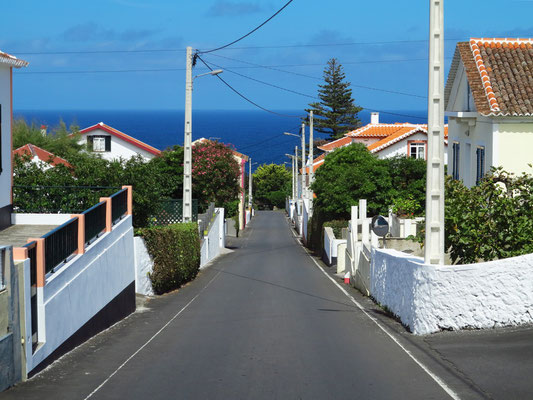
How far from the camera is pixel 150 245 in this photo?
22938 mm

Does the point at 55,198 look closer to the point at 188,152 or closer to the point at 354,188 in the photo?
the point at 188,152

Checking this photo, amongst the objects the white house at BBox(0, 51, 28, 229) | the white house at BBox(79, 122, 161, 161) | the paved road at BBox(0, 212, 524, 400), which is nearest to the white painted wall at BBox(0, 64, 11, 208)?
the white house at BBox(0, 51, 28, 229)

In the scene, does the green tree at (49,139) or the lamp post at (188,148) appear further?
the green tree at (49,139)

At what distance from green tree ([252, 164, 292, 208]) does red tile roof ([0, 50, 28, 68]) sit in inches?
4001

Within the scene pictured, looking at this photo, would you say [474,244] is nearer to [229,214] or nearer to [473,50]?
[473,50]

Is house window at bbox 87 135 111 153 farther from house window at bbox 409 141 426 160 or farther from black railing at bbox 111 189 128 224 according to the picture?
black railing at bbox 111 189 128 224

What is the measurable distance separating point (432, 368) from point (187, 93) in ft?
70.1

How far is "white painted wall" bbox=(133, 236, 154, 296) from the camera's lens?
22234mm

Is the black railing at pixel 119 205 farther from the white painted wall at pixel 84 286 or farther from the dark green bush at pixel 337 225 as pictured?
the dark green bush at pixel 337 225

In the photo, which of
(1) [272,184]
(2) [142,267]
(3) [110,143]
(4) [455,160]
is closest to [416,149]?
(3) [110,143]

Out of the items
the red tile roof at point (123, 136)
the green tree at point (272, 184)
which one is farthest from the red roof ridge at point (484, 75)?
the green tree at point (272, 184)

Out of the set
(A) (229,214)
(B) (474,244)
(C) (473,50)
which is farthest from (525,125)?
(A) (229,214)

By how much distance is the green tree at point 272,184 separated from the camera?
12288cm

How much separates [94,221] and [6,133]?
680cm
